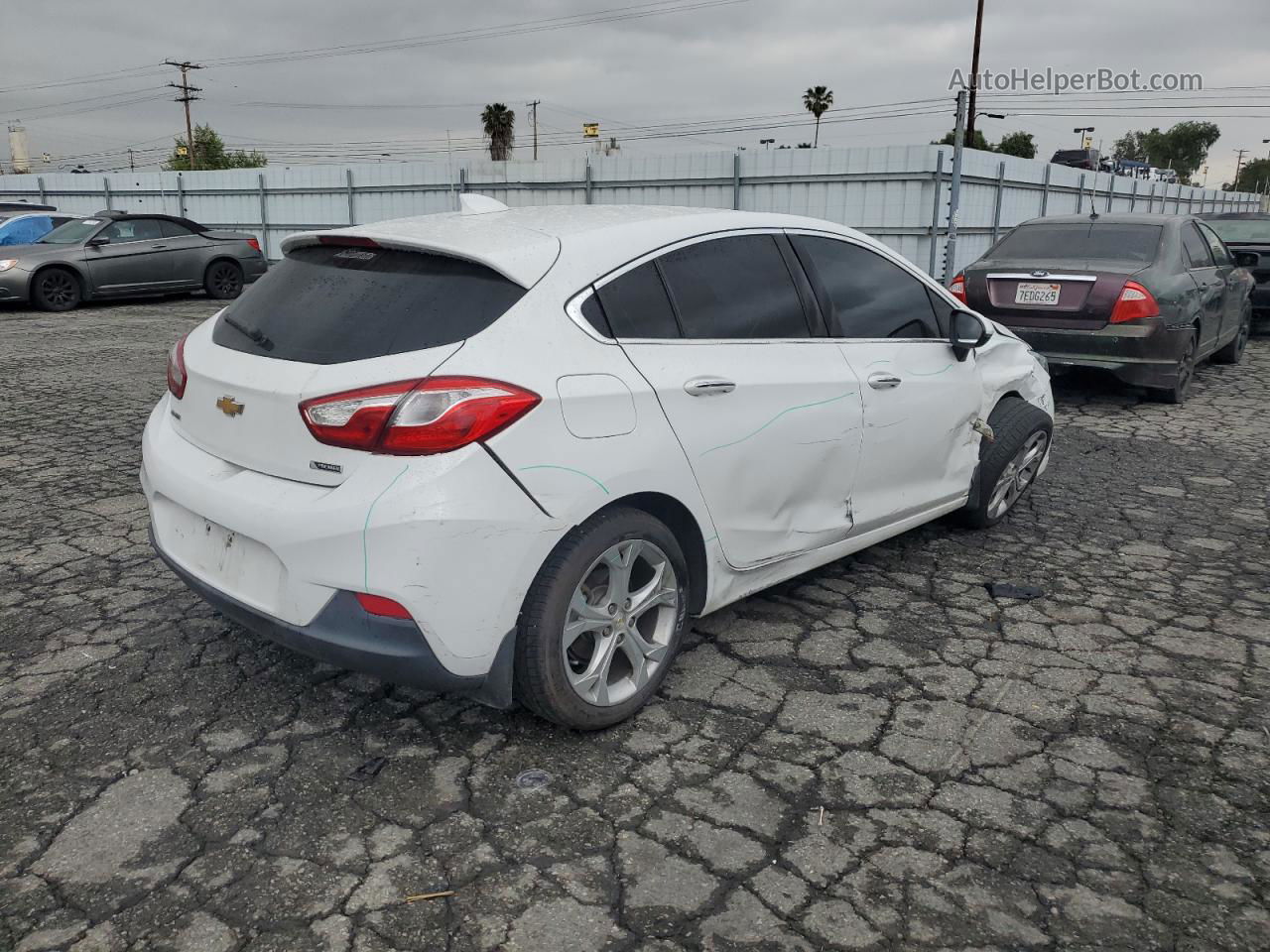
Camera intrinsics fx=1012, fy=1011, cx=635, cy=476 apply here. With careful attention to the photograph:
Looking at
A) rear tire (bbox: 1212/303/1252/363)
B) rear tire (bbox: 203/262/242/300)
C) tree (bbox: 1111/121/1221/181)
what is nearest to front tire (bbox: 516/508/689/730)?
rear tire (bbox: 1212/303/1252/363)

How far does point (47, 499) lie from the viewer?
5.34 metres

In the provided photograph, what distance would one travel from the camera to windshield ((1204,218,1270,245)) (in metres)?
12.7

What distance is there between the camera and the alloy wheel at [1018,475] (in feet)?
16.1

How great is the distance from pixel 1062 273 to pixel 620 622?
6207mm

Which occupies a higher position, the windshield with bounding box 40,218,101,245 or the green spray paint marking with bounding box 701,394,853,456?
the windshield with bounding box 40,218,101,245

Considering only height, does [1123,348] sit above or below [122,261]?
below

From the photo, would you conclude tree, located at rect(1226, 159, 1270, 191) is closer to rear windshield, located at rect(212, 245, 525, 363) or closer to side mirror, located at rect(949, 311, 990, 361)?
side mirror, located at rect(949, 311, 990, 361)

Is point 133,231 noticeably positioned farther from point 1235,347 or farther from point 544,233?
point 1235,347

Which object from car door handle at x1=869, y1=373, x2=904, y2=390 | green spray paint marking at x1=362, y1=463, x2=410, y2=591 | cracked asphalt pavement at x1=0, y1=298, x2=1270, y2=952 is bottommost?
cracked asphalt pavement at x1=0, y1=298, x2=1270, y2=952

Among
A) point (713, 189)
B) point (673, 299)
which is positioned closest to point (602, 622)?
point (673, 299)

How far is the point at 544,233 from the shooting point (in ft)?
10.2

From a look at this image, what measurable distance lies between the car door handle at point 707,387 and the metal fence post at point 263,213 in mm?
22677

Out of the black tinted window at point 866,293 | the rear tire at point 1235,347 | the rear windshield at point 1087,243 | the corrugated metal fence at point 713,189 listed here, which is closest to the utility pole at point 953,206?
the corrugated metal fence at point 713,189

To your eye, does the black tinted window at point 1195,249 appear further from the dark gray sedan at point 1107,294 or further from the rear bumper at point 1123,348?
the rear bumper at point 1123,348
